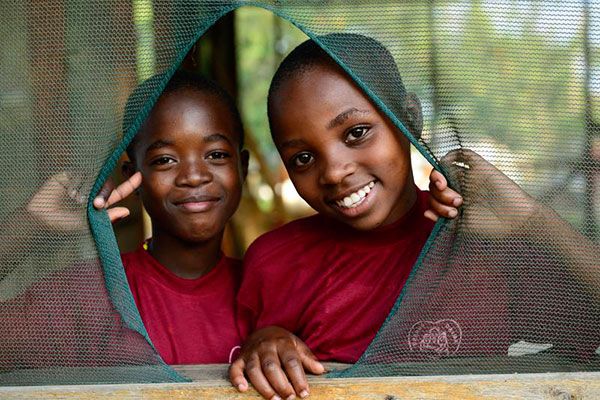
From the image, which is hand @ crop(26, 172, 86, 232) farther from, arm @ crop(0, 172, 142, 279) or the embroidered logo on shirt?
the embroidered logo on shirt

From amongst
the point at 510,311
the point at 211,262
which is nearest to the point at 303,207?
the point at 211,262

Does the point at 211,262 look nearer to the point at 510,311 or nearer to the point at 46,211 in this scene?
the point at 46,211

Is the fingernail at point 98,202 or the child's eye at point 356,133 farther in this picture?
the child's eye at point 356,133

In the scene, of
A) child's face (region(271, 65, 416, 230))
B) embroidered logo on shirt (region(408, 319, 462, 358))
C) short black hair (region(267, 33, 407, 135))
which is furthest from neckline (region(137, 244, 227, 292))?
short black hair (region(267, 33, 407, 135))

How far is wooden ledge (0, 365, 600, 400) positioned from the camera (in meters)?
1.30

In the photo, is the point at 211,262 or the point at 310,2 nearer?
the point at 310,2

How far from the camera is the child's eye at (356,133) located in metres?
1.60

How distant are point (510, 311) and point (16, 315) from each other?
839 mm

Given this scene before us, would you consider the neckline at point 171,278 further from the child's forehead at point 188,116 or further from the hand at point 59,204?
the hand at point 59,204

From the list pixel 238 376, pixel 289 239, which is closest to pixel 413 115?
pixel 238 376

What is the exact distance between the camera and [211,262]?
80.4 inches

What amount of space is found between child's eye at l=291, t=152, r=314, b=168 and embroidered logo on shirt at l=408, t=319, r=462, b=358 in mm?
419

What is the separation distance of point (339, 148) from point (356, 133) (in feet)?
0.14

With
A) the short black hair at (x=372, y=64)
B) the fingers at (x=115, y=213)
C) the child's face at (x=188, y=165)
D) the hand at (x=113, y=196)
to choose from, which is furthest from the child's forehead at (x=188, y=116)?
the short black hair at (x=372, y=64)
